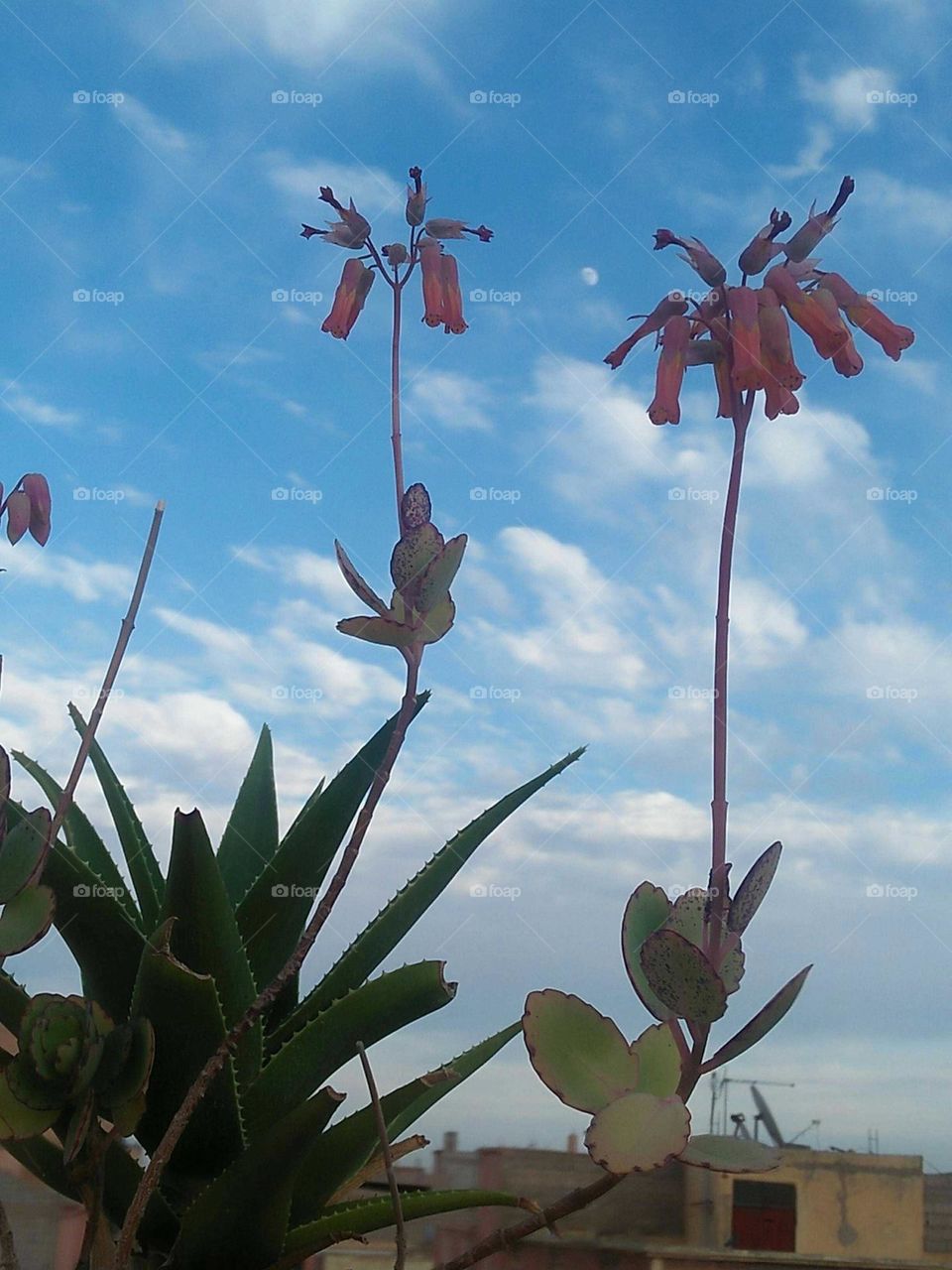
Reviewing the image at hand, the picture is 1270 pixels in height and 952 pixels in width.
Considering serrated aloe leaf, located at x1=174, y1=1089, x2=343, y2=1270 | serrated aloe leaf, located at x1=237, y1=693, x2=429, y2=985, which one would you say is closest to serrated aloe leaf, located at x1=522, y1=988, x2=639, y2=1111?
serrated aloe leaf, located at x1=174, y1=1089, x2=343, y2=1270

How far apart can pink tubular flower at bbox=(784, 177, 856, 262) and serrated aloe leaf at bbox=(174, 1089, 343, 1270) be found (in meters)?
0.79

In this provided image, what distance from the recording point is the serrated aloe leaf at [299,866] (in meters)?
1.28

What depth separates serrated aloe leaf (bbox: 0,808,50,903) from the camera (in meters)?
1.08

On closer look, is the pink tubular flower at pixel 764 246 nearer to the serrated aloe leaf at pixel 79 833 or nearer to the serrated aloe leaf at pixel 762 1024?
the serrated aloe leaf at pixel 762 1024

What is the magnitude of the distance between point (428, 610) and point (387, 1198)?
545 millimetres

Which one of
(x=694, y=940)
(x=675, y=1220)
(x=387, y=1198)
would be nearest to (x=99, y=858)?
(x=387, y=1198)

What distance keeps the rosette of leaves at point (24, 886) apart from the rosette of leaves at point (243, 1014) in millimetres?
55

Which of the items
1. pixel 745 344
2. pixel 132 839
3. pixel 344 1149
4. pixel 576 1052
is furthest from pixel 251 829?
pixel 745 344

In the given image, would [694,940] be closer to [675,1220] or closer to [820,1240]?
[675,1220]

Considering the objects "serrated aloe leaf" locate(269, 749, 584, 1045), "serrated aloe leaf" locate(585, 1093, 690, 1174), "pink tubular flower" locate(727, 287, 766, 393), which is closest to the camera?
"serrated aloe leaf" locate(585, 1093, 690, 1174)

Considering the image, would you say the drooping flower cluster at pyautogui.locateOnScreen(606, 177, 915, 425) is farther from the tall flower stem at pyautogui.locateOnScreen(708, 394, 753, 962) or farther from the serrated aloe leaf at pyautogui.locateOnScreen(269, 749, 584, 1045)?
the serrated aloe leaf at pyautogui.locateOnScreen(269, 749, 584, 1045)

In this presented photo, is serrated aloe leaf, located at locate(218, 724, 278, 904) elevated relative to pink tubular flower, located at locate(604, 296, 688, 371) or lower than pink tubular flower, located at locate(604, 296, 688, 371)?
lower

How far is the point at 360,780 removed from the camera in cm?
127

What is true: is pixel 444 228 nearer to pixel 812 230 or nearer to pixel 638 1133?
pixel 812 230
